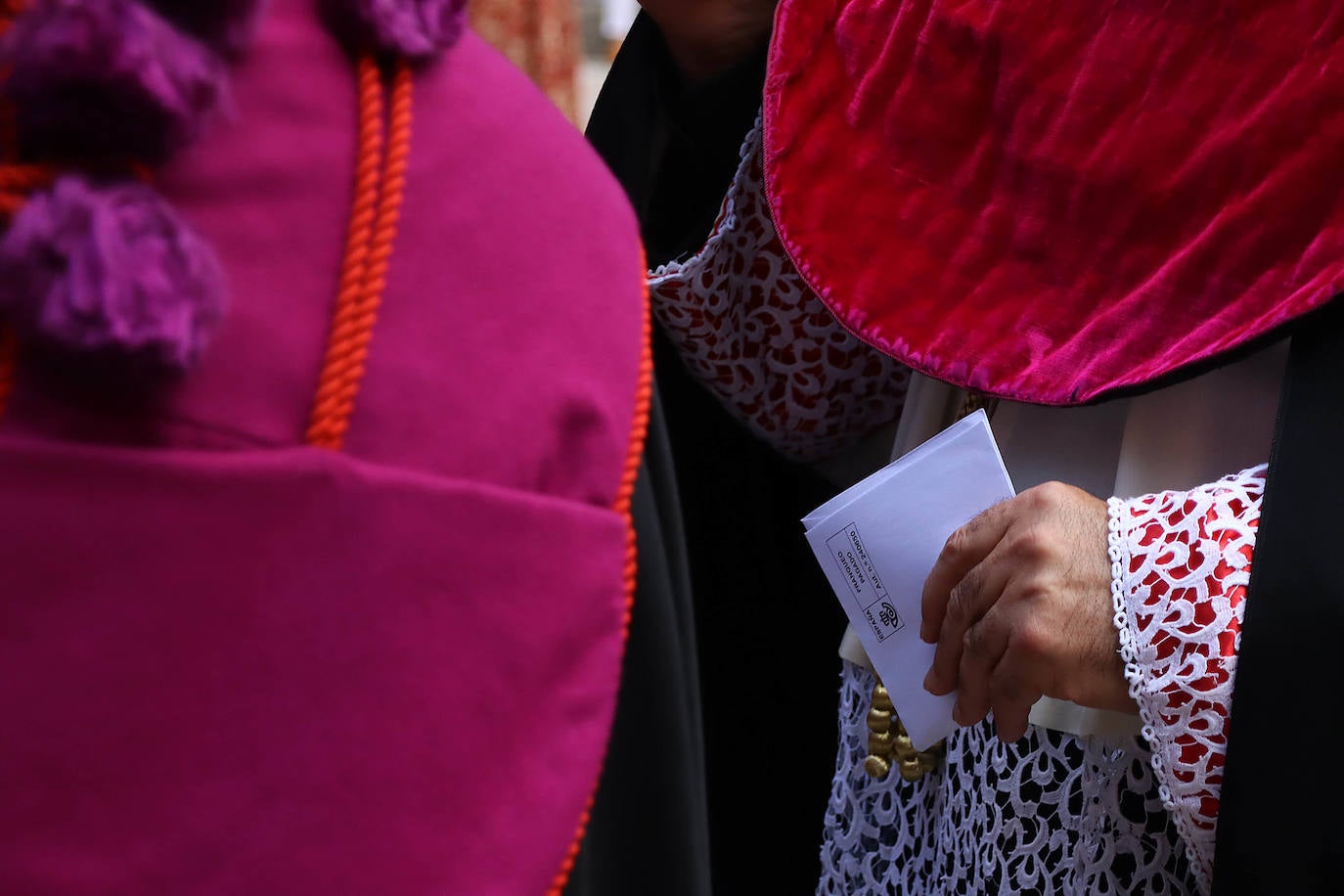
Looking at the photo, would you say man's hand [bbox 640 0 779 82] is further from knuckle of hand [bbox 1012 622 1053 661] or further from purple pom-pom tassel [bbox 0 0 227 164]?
purple pom-pom tassel [bbox 0 0 227 164]

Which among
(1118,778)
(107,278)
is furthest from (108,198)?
(1118,778)

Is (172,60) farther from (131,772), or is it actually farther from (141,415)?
(131,772)

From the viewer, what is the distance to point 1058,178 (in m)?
0.77

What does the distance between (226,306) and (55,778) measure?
0.15 meters

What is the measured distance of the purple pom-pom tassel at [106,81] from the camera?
1.05 feet

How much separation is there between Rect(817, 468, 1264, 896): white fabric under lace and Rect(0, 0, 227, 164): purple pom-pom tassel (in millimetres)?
558

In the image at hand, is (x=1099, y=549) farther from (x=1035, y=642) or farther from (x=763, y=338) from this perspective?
(x=763, y=338)

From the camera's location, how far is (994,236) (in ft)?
2.65

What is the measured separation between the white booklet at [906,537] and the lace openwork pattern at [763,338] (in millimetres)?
249

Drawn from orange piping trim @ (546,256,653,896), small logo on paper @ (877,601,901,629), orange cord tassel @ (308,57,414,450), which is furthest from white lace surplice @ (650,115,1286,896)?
orange cord tassel @ (308,57,414,450)

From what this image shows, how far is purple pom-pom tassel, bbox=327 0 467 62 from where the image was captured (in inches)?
15.4

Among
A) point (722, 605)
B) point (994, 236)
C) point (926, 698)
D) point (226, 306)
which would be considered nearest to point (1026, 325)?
point (994, 236)

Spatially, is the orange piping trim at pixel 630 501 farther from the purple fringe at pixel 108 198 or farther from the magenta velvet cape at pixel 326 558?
the purple fringe at pixel 108 198

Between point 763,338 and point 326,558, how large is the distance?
0.71m
